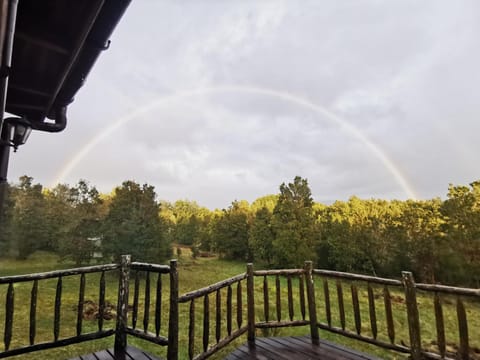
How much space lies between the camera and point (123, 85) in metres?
12.8

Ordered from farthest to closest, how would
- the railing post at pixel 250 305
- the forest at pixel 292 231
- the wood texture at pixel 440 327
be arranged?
the forest at pixel 292 231, the railing post at pixel 250 305, the wood texture at pixel 440 327

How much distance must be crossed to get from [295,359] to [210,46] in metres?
12.8

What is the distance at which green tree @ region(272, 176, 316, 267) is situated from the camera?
13.4 meters

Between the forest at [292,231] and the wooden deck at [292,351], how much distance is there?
9.25 metres

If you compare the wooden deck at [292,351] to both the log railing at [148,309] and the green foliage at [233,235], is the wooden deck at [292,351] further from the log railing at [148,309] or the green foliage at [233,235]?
the green foliage at [233,235]

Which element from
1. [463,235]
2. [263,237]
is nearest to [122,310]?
[463,235]

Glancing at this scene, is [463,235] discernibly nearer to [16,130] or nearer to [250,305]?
[250,305]

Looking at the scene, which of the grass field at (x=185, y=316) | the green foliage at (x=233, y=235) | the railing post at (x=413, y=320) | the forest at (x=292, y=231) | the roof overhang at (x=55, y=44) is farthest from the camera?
the green foliage at (x=233, y=235)

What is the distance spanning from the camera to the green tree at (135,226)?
10.8 m

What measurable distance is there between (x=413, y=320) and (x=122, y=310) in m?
3.09

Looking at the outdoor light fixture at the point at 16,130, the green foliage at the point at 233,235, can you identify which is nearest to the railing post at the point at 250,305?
the outdoor light fixture at the point at 16,130

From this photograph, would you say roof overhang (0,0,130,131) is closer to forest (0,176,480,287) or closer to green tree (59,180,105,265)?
forest (0,176,480,287)

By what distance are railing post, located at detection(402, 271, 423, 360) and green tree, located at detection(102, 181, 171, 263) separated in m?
10.4

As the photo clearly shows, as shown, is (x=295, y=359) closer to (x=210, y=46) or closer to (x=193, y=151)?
(x=210, y=46)
